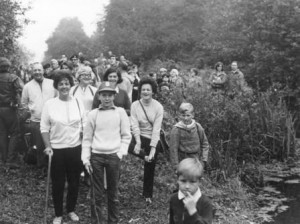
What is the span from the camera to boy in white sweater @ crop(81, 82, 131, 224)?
188 inches

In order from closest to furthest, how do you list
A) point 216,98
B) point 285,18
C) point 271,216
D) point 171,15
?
point 271,216 → point 216,98 → point 285,18 → point 171,15

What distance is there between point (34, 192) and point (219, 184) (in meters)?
3.66

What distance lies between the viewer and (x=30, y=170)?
7.27m

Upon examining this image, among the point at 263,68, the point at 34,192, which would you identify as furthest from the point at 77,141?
the point at 263,68

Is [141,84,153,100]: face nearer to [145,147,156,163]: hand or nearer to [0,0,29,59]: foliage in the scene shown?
[145,147,156,163]: hand

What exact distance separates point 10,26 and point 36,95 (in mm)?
4605

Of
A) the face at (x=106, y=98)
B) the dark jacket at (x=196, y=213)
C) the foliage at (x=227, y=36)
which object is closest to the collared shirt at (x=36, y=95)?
the face at (x=106, y=98)

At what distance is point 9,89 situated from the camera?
678cm

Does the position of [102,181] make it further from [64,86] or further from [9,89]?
[9,89]

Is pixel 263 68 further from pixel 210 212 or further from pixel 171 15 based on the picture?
pixel 171 15

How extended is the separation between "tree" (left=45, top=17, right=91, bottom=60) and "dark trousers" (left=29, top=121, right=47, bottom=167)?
1723 inches

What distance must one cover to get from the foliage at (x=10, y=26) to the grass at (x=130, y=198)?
155 inches

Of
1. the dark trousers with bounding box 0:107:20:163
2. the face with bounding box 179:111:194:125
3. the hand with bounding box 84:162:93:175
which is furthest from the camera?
the dark trousers with bounding box 0:107:20:163

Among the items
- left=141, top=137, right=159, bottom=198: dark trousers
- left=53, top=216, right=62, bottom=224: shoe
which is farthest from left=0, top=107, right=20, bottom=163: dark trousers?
left=141, top=137, right=159, bottom=198: dark trousers
